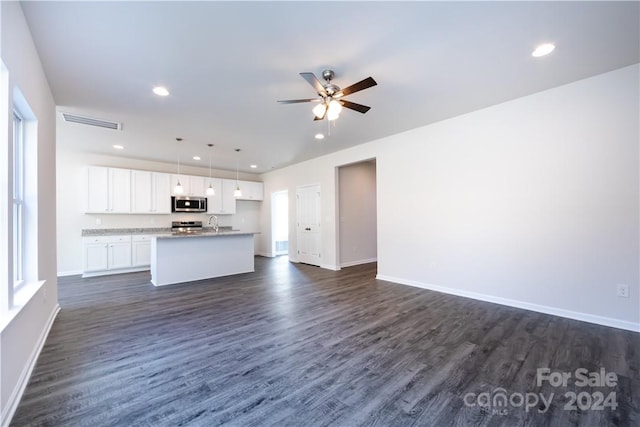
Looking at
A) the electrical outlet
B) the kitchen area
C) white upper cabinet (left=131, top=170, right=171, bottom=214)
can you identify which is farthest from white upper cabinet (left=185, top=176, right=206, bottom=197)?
the electrical outlet

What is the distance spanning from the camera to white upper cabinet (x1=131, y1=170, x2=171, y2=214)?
6216mm

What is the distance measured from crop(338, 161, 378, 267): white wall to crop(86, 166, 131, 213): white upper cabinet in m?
4.96

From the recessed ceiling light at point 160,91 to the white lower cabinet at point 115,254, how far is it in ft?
13.6

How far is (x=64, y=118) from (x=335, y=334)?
4.92 meters

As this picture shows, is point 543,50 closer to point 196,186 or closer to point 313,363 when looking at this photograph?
point 313,363

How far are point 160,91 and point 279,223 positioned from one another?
6082mm

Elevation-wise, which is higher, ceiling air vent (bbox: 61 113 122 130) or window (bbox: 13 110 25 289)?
ceiling air vent (bbox: 61 113 122 130)

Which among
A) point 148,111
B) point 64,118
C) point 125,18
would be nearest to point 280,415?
point 125,18

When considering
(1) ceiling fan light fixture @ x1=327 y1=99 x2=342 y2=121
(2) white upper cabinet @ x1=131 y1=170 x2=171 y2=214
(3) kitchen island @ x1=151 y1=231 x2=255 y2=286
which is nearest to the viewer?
(1) ceiling fan light fixture @ x1=327 y1=99 x2=342 y2=121

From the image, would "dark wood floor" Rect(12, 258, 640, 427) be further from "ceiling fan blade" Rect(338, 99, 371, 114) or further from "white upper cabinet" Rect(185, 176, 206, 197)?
"white upper cabinet" Rect(185, 176, 206, 197)

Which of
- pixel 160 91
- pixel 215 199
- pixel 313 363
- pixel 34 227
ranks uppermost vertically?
pixel 160 91

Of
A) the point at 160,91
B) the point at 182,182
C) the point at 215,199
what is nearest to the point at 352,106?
the point at 160,91

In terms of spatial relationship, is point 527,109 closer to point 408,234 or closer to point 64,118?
point 408,234

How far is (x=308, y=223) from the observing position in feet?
22.7
